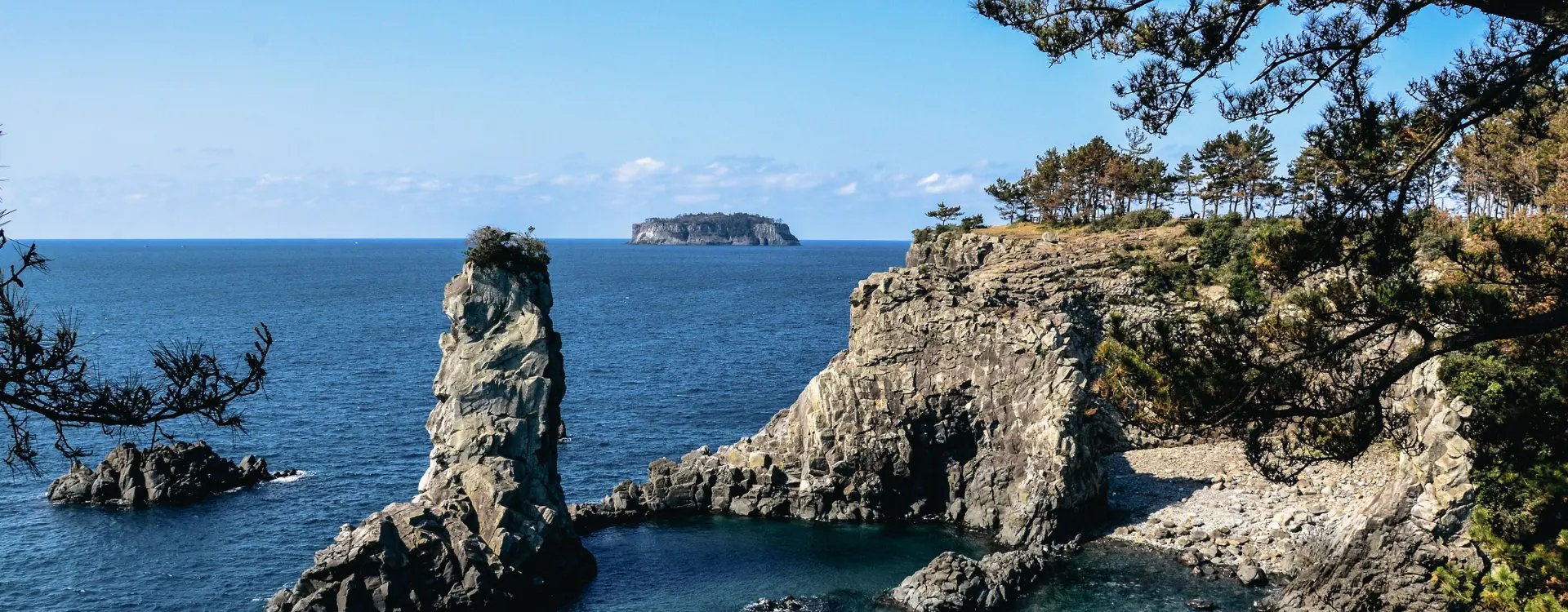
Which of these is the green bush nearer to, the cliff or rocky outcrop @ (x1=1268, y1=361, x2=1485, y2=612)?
the cliff

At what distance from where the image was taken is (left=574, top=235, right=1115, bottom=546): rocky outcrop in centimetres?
5378

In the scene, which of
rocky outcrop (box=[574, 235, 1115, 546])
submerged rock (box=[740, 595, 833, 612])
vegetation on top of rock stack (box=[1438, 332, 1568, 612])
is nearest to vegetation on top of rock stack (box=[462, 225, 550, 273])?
rocky outcrop (box=[574, 235, 1115, 546])

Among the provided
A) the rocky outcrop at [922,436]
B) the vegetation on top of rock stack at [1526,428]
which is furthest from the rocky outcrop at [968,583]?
the vegetation on top of rock stack at [1526,428]

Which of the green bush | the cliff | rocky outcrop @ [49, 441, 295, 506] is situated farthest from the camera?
the green bush

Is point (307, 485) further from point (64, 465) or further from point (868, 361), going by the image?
point (868, 361)

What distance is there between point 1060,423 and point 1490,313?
3805 centimetres

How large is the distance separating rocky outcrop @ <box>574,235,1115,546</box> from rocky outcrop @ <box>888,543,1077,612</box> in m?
5.94

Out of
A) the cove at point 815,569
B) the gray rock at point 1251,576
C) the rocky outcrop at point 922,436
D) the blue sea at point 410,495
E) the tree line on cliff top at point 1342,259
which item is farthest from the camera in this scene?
the rocky outcrop at point 922,436

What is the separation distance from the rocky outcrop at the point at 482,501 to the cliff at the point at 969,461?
7.67m

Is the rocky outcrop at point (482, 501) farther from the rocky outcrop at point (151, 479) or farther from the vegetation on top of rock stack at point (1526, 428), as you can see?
the vegetation on top of rock stack at point (1526, 428)

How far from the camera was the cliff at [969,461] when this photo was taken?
1853 inches

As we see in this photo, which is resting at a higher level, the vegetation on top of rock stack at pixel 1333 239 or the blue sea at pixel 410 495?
the vegetation on top of rock stack at pixel 1333 239

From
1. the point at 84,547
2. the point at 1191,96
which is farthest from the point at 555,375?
the point at 1191,96

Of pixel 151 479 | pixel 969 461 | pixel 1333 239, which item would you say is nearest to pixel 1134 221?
pixel 969 461
